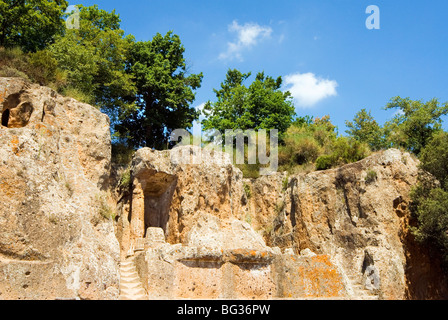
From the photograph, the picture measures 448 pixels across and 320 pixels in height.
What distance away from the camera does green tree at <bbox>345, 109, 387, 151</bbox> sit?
26811 mm

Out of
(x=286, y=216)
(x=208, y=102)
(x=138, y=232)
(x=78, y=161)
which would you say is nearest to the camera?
(x=78, y=161)

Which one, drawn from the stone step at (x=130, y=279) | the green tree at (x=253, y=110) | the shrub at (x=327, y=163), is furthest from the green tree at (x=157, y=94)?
the stone step at (x=130, y=279)

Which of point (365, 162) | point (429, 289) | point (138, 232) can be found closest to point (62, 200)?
point (138, 232)

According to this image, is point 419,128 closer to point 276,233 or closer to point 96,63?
point 276,233

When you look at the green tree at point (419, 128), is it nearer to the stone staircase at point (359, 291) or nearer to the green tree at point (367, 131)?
the green tree at point (367, 131)

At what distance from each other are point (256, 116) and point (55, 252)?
19.6 metres

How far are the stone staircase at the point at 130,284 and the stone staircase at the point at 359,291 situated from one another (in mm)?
7678

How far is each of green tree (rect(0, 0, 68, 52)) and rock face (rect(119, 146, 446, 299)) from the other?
751 cm

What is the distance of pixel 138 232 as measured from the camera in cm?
1614

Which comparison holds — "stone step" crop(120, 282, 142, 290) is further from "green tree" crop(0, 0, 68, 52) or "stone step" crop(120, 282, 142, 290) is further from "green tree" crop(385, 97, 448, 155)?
"green tree" crop(385, 97, 448, 155)

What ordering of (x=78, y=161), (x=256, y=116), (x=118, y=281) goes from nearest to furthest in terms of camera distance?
1. (x=118, y=281)
2. (x=78, y=161)
3. (x=256, y=116)

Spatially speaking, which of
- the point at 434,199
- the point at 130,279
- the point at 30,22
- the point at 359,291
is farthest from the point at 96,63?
the point at 434,199

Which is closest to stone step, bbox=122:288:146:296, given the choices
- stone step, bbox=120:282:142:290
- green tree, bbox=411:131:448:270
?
stone step, bbox=120:282:142:290

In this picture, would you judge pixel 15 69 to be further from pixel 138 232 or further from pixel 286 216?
pixel 286 216
